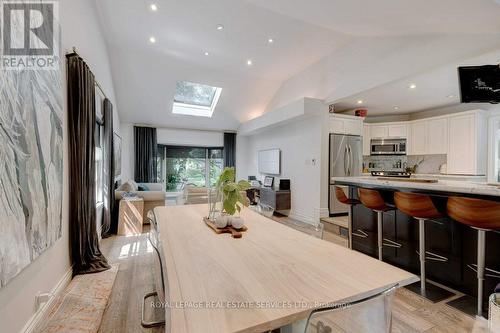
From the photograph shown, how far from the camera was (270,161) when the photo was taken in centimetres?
627

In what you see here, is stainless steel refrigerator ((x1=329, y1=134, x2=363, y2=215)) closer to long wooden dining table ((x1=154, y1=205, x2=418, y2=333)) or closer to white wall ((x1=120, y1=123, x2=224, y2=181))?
long wooden dining table ((x1=154, y1=205, x2=418, y2=333))

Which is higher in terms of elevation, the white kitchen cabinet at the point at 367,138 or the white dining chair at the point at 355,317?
the white kitchen cabinet at the point at 367,138

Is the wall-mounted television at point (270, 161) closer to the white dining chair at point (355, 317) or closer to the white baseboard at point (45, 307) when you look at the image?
the white baseboard at point (45, 307)

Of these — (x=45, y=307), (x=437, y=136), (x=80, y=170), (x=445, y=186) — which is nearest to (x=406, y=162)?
(x=437, y=136)

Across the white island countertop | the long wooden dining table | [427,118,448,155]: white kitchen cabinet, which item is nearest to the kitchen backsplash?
[427,118,448,155]: white kitchen cabinet

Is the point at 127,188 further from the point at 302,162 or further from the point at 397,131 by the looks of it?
the point at 397,131

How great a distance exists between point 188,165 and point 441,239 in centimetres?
658

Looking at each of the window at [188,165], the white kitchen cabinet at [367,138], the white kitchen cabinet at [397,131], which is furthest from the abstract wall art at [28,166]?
the white kitchen cabinet at [397,131]

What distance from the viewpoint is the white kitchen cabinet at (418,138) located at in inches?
211

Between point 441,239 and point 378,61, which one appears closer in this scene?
point 441,239

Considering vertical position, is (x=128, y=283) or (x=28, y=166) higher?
(x=28, y=166)

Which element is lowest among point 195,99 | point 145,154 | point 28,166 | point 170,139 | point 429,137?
point 28,166

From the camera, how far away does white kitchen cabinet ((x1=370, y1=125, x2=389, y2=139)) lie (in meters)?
5.78

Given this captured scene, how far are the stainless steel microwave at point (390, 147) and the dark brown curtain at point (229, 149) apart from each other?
420 cm
